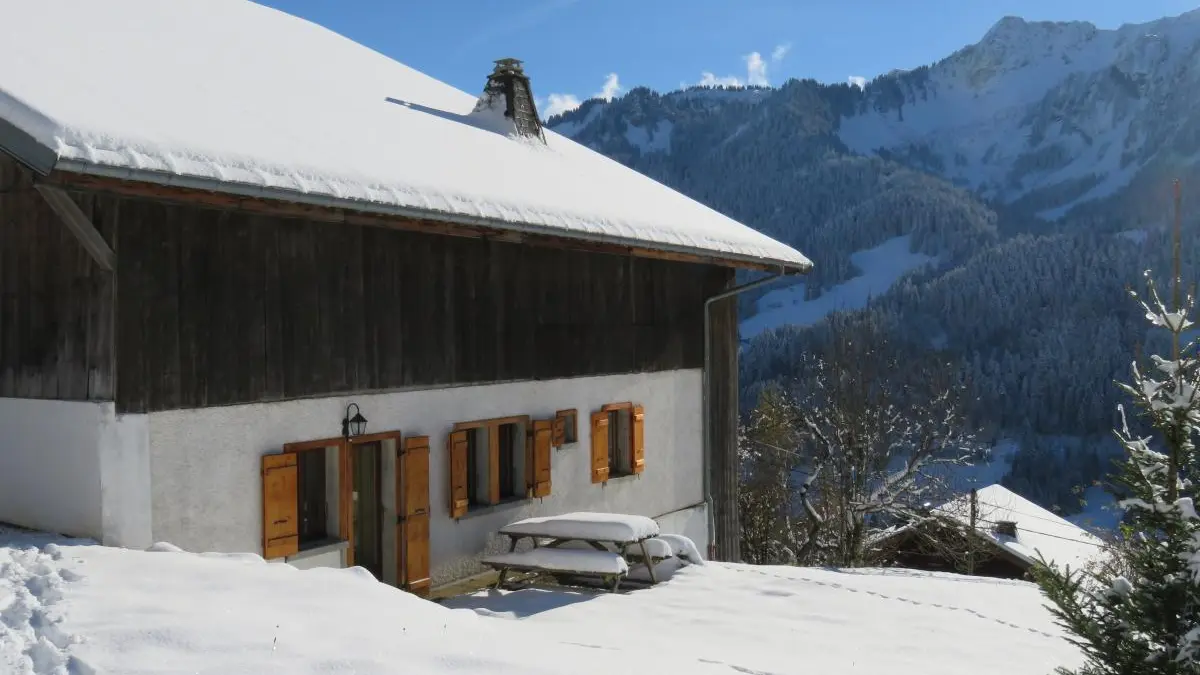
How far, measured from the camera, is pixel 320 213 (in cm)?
777

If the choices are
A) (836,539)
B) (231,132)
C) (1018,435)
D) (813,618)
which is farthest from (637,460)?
(1018,435)

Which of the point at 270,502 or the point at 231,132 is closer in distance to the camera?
Result: the point at 231,132

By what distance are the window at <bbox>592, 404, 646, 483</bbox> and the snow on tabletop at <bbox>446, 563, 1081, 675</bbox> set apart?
1.69 metres

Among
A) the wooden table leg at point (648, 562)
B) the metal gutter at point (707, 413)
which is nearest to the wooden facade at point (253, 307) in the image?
the wooden table leg at point (648, 562)

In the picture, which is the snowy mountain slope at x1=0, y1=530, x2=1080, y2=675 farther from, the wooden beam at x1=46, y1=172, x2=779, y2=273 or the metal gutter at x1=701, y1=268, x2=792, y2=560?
the metal gutter at x1=701, y1=268, x2=792, y2=560

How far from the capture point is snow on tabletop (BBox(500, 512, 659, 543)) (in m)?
9.25

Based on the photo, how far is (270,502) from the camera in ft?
24.8

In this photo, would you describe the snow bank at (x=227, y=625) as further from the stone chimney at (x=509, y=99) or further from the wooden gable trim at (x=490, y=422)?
the stone chimney at (x=509, y=99)

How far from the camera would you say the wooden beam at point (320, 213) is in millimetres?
6059

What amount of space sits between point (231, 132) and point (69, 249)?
1.34 m

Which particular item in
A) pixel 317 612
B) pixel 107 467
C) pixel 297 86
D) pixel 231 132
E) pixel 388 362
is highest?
pixel 297 86

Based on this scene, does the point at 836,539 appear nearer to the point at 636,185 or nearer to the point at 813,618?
the point at 636,185

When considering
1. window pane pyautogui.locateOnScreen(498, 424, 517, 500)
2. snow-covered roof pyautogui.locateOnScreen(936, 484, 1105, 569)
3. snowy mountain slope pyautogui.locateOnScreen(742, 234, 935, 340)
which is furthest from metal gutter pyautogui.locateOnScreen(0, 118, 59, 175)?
snowy mountain slope pyautogui.locateOnScreen(742, 234, 935, 340)

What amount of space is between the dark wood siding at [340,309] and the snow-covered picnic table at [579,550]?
157 cm
